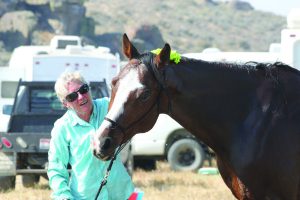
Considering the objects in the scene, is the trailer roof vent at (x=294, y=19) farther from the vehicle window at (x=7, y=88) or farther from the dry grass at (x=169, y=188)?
the vehicle window at (x=7, y=88)

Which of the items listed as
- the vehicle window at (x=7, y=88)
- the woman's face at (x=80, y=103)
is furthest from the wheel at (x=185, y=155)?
the woman's face at (x=80, y=103)

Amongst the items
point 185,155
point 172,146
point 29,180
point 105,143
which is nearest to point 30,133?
point 29,180

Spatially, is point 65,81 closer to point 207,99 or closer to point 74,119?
point 74,119

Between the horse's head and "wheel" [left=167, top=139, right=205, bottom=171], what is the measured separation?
10.3m

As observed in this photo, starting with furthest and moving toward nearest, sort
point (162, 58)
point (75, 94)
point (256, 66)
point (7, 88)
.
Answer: point (7, 88)
point (256, 66)
point (75, 94)
point (162, 58)

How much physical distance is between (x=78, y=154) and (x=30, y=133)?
671 cm

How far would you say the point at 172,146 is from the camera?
52.2ft

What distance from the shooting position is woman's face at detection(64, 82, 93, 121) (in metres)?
5.66

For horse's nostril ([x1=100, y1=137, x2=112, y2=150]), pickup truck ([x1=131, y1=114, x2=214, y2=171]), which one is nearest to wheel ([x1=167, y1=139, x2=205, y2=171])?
pickup truck ([x1=131, y1=114, x2=214, y2=171])

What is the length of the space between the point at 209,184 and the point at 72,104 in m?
7.94

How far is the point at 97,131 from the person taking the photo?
5305 mm

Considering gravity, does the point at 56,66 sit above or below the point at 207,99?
below

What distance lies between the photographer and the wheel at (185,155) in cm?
1588

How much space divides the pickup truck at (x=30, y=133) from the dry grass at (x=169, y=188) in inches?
13.3
